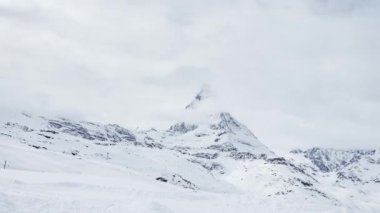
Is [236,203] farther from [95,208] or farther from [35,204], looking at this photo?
[35,204]

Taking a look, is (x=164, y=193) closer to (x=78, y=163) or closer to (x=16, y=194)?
(x=16, y=194)

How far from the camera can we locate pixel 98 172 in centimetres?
12262

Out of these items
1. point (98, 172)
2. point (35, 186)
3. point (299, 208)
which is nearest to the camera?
point (35, 186)

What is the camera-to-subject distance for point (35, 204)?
40812 millimetres

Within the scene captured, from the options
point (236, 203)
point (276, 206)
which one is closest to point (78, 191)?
point (236, 203)

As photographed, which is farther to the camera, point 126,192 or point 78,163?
point 78,163

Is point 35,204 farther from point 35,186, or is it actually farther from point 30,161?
point 30,161

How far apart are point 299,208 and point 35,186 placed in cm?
3922

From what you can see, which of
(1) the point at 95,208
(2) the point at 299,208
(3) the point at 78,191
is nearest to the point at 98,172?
(2) the point at 299,208

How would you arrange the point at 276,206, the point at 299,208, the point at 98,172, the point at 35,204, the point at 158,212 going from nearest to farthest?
the point at 35,204 < the point at 158,212 < the point at 276,206 < the point at 299,208 < the point at 98,172

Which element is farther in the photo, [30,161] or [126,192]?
[30,161]

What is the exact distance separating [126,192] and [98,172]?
63.7 meters

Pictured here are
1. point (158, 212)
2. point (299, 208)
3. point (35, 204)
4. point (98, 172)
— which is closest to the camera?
point (35, 204)

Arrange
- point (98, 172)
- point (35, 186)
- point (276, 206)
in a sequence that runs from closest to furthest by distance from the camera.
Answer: point (35, 186) < point (276, 206) < point (98, 172)
